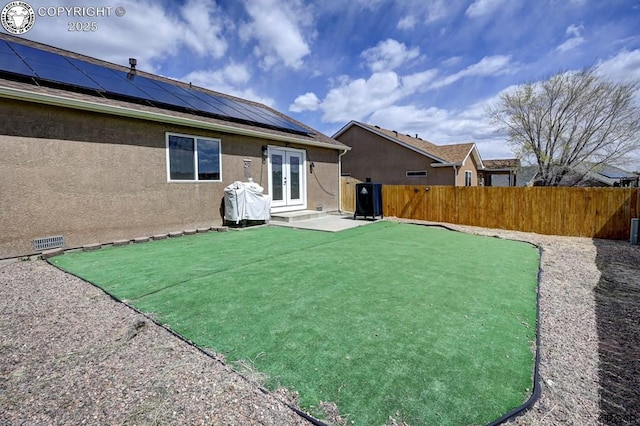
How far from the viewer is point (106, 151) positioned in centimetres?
635

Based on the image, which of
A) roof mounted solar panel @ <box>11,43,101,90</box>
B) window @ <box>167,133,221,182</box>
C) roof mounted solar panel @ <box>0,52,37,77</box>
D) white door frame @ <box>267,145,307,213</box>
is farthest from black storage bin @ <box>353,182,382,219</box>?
roof mounted solar panel @ <box>0,52,37,77</box>

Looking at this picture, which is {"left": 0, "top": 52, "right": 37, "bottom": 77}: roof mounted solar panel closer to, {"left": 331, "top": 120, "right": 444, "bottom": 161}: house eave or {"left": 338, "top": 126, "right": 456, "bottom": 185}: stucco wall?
{"left": 331, "top": 120, "right": 444, "bottom": 161}: house eave

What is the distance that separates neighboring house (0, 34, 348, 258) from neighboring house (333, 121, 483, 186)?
1087cm

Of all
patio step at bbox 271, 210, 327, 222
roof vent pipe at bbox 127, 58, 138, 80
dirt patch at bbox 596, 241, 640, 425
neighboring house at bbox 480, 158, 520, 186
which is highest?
roof vent pipe at bbox 127, 58, 138, 80

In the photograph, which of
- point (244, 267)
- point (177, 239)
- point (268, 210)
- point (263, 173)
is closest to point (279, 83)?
point (263, 173)

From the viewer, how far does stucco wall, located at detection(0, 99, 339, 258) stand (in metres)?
5.29

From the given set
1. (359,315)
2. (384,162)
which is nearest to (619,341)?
(359,315)

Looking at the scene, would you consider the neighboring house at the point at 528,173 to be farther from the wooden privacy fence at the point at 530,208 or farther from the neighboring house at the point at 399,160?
the wooden privacy fence at the point at 530,208

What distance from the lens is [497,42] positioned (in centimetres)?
1109

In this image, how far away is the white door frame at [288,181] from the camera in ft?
32.6

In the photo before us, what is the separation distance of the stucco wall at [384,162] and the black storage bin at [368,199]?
849 centimetres

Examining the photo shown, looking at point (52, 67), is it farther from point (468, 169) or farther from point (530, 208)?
point (468, 169)

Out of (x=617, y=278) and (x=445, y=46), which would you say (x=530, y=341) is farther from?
(x=445, y=46)

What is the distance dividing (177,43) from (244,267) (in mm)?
8961
